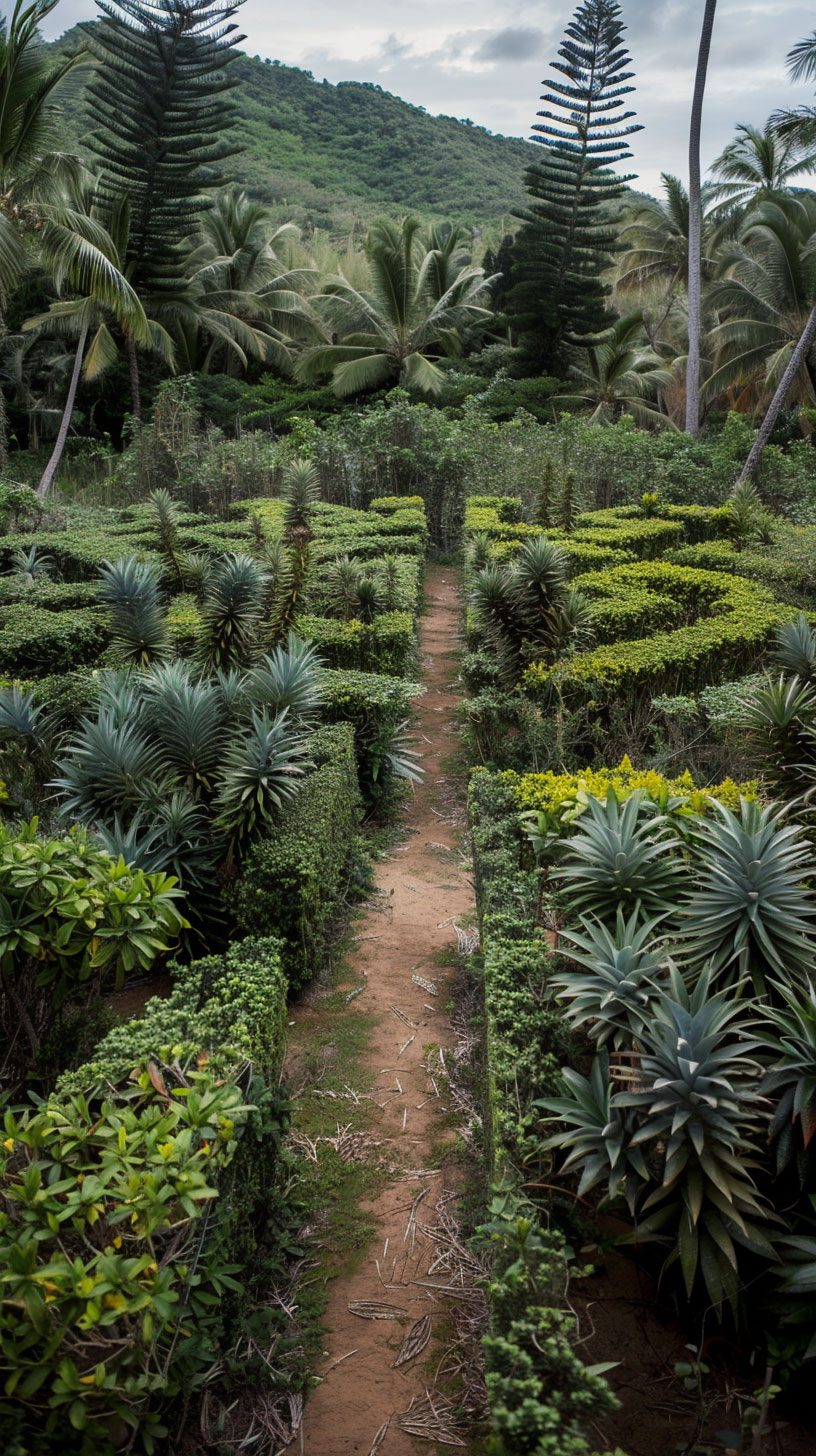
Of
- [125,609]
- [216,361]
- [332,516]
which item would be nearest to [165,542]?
[125,609]

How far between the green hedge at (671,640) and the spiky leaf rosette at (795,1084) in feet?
10.8

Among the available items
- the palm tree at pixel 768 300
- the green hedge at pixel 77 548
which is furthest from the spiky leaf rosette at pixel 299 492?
the palm tree at pixel 768 300

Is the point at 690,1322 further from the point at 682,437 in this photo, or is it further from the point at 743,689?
the point at 682,437

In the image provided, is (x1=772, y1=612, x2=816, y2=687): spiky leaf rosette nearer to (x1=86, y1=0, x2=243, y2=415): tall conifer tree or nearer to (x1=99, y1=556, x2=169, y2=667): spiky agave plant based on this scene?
(x1=99, y1=556, x2=169, y2=667): spiky agave plant

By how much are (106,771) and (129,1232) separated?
2.61 m

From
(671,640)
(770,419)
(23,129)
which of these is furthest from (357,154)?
(671,640)

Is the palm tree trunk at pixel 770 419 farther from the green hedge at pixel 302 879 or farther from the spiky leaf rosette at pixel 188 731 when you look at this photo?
the spiky leaf rosette at pixel 188 731

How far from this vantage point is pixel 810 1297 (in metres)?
2.52

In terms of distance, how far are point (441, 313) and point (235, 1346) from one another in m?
Result: 28.1

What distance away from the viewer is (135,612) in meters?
6.12

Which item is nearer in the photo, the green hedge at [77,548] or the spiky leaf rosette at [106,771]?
the spiky leaf rosette at [106,771]

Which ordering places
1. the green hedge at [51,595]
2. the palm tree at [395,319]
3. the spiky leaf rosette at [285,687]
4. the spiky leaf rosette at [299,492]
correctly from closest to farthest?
the spiky leaf rosette at [285,687] → the spiky leaf rosette at [299,492] → the green hedge at [51,595] → the palm tree at [395,319]

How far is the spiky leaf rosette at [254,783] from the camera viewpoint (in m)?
4.36

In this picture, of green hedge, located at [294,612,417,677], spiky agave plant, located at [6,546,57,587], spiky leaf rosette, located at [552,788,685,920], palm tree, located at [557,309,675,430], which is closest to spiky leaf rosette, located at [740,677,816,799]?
spiky leaf rosette, located at [552,788,685,920]
